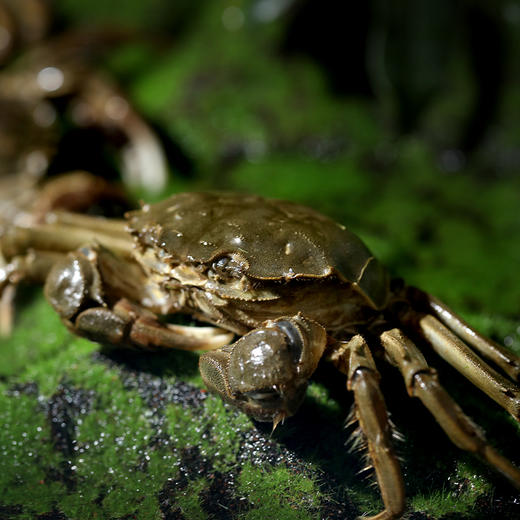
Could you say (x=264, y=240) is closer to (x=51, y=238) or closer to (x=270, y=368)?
(x=270, y=368)

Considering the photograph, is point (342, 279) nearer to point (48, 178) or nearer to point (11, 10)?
point (48, 178)

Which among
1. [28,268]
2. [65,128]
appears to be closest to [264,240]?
[28,268]

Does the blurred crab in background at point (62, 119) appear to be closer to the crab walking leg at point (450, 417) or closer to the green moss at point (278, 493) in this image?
the green moss at point (278, 493)

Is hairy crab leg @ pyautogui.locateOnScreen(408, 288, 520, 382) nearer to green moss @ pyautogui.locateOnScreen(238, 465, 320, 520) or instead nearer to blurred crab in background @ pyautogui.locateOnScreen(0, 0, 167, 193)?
green moss @ pyautogui.locateOnScreen(238, 465, 320, 520)

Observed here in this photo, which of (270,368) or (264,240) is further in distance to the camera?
(264,240)

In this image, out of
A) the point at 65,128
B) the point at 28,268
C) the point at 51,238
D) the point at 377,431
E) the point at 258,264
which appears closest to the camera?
the point at 377,431

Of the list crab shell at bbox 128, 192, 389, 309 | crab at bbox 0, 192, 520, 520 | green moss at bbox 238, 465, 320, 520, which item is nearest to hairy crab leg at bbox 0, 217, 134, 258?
crab at bbox 0, 192, 520, 520

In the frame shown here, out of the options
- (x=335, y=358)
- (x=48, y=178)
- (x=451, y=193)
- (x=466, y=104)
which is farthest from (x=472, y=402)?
(x=48, y=178)

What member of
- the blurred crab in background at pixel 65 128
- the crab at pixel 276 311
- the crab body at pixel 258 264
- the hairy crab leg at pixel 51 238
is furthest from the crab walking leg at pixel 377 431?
the blurred crab in background at pixel 65 128
